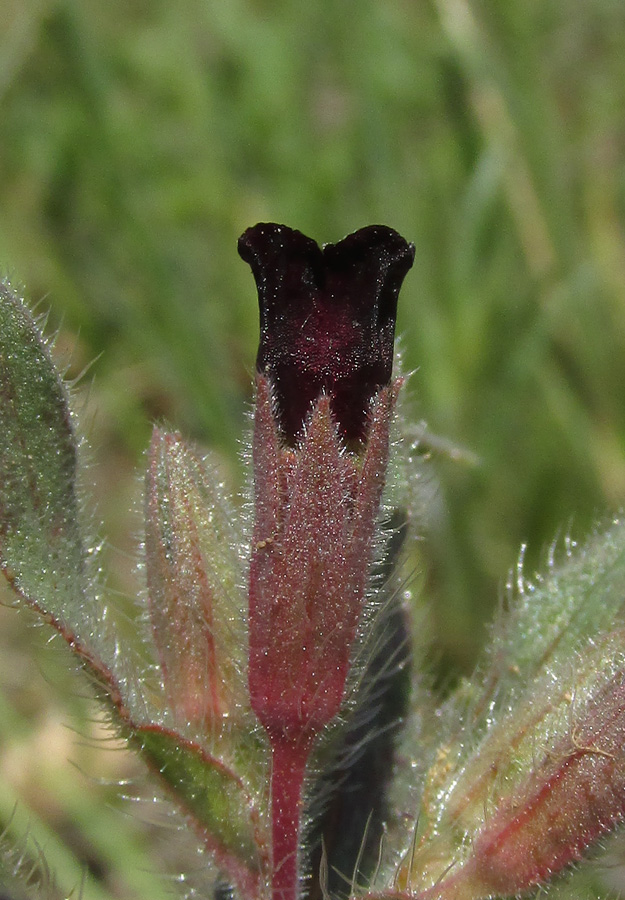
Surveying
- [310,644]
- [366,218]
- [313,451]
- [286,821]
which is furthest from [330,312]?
[366,218]

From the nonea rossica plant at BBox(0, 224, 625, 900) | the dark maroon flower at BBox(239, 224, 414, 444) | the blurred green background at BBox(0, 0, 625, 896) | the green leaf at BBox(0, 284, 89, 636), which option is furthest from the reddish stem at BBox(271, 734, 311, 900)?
the blurred green background at BBox(0, 0, 625, 896)

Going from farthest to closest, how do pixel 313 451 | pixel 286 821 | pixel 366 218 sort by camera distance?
pixel 366 218 < pixel 286 821 < pixel 313 451

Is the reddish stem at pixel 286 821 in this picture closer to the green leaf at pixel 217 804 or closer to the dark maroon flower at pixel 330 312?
the green leaf at pixel 217 804

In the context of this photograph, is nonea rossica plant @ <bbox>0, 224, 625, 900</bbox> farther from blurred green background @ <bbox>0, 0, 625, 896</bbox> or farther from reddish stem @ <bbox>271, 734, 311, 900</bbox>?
blurred green background @ <bbox>0, 0, 625, 896</bbox>

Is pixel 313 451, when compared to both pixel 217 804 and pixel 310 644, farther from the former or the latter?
pixel 217 804

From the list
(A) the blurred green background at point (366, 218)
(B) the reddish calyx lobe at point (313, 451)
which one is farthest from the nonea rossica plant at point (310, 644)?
(A) the blurred green background at point (366, 218)
